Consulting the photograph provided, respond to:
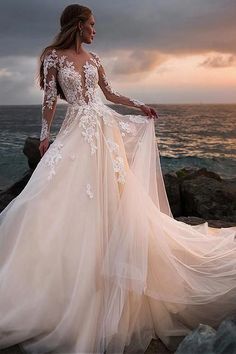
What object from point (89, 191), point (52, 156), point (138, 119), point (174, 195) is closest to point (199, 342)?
point (89, 191)

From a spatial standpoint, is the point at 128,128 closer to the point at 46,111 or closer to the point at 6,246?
the point at 46,111

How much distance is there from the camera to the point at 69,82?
4.98 meters

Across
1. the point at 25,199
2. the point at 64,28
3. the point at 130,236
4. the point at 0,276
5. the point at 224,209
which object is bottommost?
the point at 224,209

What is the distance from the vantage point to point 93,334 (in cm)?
433

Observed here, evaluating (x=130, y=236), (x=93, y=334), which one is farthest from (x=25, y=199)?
(x=93, y=334)

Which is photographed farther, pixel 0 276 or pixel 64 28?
pixel 64 28

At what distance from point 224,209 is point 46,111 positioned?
655 cm

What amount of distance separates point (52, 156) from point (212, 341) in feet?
7.64

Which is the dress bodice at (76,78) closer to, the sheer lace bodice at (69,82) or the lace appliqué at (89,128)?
the sheer lace bodice at (69,82)

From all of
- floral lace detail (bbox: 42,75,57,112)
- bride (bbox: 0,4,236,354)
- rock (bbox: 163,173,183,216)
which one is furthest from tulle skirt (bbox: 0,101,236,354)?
rock (bbox: 163,173,183,216)

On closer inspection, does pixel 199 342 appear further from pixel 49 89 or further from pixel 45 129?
pixel 49 89

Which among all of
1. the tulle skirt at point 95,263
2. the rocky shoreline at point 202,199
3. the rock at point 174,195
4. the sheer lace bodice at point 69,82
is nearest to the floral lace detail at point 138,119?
the tulle skirt at point 95,263

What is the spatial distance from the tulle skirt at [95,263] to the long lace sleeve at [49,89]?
209 mm

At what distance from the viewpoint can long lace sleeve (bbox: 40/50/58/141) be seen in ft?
16.3
